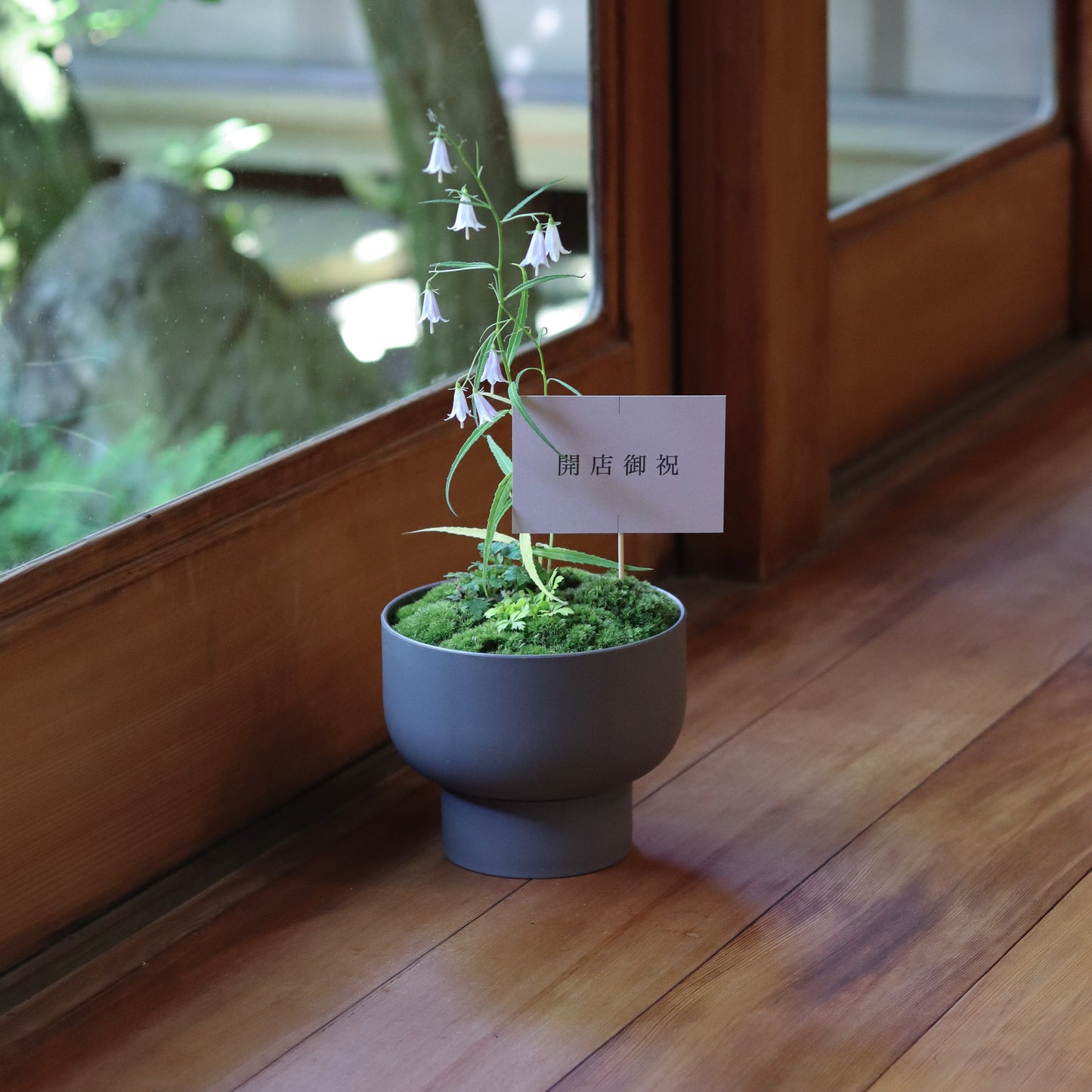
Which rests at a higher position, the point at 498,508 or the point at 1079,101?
the point at 1079,101

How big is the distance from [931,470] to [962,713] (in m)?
0.93

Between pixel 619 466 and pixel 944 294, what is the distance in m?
1.63

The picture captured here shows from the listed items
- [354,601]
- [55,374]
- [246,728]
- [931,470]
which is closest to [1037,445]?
[931,470]

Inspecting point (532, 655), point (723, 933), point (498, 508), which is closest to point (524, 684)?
point (532, 655)

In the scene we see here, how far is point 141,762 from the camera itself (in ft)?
4.83

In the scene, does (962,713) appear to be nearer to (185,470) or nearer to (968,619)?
(968,619)

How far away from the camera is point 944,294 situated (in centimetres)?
288

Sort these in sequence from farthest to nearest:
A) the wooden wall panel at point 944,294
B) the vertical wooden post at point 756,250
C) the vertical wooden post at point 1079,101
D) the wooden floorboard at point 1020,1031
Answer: the vertical wooden post at point 1079,101 < the wooden wall panel at point 944,294 < the vertical wooden post at point 756,250 < the wooden floorboard at point 1020,1031

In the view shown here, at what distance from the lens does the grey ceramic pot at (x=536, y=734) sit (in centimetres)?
Answer: 139

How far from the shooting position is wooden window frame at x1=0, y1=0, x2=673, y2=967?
1377 mm

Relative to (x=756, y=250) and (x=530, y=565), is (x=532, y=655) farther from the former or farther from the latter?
(x=756, y=250)

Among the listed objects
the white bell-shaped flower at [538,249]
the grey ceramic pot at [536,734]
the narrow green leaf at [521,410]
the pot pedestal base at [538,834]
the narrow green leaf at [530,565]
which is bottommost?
the pot pedestal base at [538,834]

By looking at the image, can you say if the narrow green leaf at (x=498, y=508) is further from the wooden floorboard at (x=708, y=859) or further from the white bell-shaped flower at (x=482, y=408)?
the wooden floorboard at (x=708, y=859)

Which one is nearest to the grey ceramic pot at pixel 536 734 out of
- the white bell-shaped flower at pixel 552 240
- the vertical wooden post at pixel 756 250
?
the white bell-shaped flower at pixel 552 240
